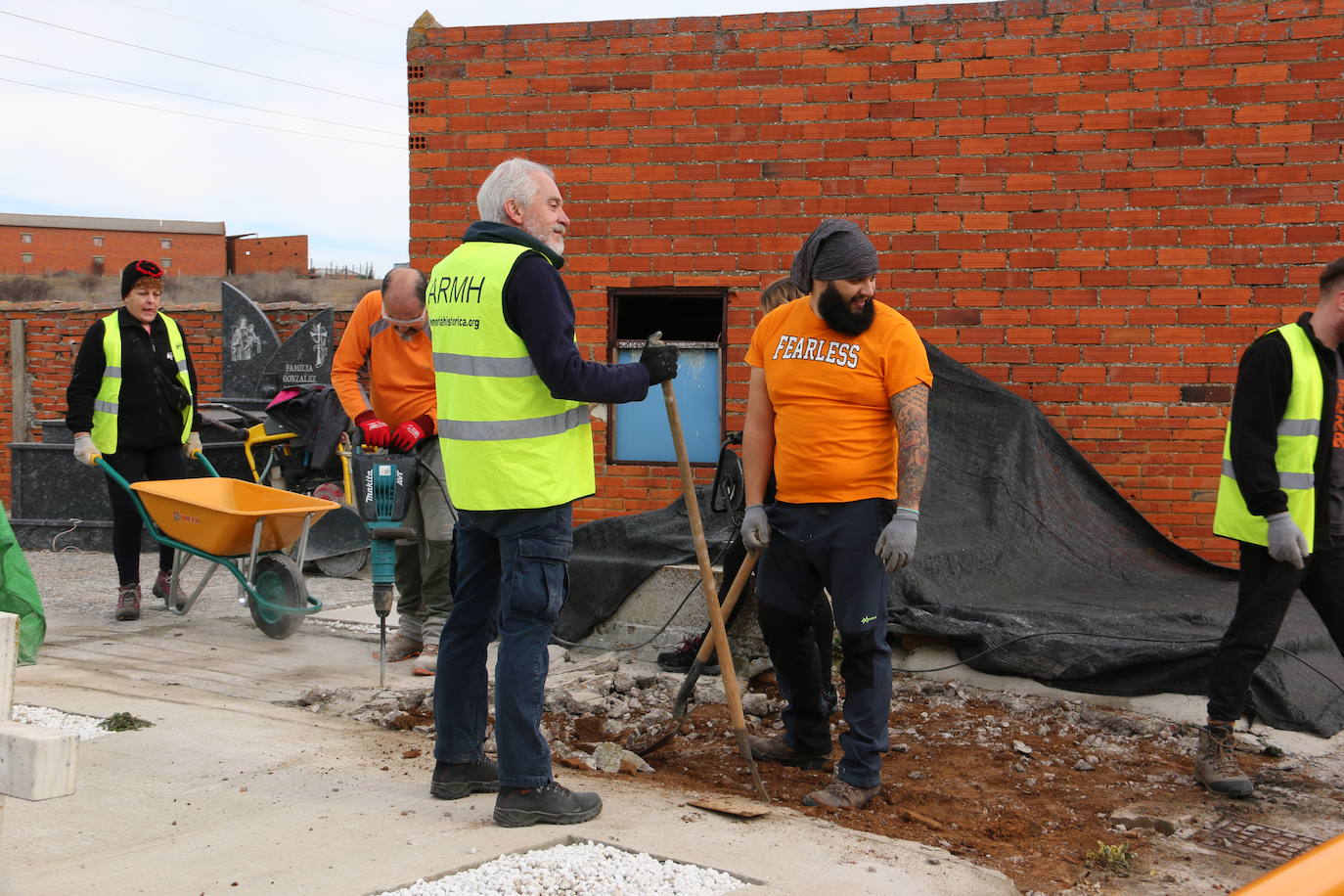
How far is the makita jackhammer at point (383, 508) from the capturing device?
5785 mm

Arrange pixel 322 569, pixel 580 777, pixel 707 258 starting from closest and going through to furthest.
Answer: pixel 580 777, pixel 707 258, pixel 322 569

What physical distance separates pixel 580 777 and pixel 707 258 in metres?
4.09

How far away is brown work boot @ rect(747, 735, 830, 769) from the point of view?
472 cm

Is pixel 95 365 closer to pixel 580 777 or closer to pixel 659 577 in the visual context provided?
pixel 659 577

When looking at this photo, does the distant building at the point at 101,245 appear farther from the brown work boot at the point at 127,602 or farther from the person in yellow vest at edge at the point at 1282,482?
the person in yellow vest at edge at the point at 1282,482

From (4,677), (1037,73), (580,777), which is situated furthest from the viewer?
(1037,73)

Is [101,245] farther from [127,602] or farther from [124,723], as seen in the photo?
[124,723]

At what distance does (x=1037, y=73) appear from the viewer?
7.25 metres

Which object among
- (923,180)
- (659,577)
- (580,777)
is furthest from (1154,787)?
(923,180)

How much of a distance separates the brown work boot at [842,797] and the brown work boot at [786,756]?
49 centimetres

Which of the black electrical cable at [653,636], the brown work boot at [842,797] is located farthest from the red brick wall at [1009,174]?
the brown work boot at [842,797]

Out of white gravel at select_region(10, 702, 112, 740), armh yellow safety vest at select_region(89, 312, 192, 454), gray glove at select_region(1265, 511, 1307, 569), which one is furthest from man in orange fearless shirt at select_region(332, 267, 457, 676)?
gray glove at select_region(1265, 511, 1307, 569)

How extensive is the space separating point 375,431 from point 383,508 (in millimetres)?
413

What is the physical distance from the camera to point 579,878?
330cm
